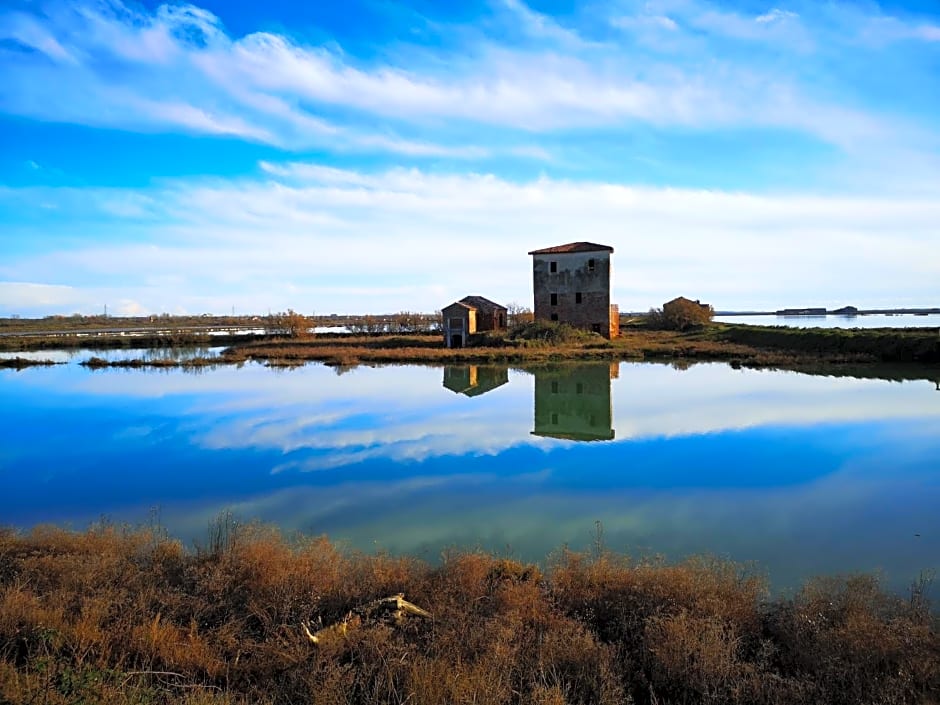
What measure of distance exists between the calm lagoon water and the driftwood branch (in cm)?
165

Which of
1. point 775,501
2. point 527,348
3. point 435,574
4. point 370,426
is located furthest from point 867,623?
point 527,348

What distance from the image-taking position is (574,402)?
16.7 metres

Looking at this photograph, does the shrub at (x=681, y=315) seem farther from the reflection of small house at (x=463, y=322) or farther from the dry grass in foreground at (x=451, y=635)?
the dry grass in foreground at (x=451, y=635)

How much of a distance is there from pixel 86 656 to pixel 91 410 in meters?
15.3

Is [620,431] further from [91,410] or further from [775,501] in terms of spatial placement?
[91,410]

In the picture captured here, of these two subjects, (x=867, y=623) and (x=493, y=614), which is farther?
(x=493, y=614)

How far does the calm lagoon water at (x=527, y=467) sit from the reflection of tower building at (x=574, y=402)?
4.6 inches

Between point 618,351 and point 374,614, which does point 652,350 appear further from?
point 374,614

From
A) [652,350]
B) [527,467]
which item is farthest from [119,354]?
[527,467]

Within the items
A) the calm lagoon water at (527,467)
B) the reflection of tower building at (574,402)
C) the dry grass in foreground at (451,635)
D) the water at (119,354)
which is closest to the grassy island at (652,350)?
the water at (119,354)

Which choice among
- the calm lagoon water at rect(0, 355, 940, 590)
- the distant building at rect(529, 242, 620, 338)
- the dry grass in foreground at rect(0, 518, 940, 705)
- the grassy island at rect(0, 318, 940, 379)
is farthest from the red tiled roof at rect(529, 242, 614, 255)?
the dry grass in foreground at rect(0, 518, 940, 705)

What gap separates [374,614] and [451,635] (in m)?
0.72

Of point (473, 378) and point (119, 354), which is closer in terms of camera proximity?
point (473, 378)

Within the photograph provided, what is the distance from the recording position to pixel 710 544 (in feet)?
20.6
